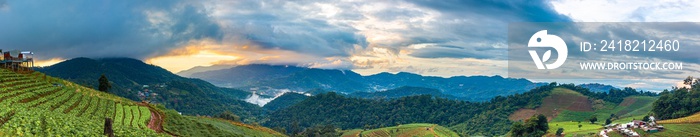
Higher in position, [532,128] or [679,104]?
[679,104]

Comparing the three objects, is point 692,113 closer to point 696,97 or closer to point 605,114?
point 696,97

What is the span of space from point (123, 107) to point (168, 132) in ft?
25.4

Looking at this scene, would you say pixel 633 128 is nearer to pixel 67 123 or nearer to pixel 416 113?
pixel 67 123

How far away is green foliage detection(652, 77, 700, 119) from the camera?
91.9 m

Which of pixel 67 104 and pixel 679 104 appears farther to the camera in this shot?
pixel 679 104

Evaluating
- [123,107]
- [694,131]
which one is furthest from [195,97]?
[694,131]

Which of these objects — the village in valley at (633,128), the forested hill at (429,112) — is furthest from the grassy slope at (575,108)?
the village in valley at (633,128)

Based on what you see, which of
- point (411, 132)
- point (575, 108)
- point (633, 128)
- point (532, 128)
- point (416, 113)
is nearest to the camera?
point (633, 128)

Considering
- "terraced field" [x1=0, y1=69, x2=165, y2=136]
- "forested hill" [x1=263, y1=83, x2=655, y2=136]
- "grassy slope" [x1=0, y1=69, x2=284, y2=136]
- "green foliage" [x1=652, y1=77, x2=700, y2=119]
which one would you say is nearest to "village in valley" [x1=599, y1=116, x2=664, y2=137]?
"green foliage" [x1=652, y1=77, x2=700, y2=119]

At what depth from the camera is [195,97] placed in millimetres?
191500

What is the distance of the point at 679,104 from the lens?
3799 inches

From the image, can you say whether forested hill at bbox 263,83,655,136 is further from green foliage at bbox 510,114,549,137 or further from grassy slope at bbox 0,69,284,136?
grassy slope at bbox 0,69,284,136

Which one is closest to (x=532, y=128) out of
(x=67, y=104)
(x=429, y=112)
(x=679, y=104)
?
(x=679, y=104)

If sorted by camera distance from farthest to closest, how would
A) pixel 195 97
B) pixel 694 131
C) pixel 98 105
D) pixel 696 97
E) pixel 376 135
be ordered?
pixel 195 97 → pixel 376 135 → pixel 696 97 → pixel 694 131 → pixel 98 105
